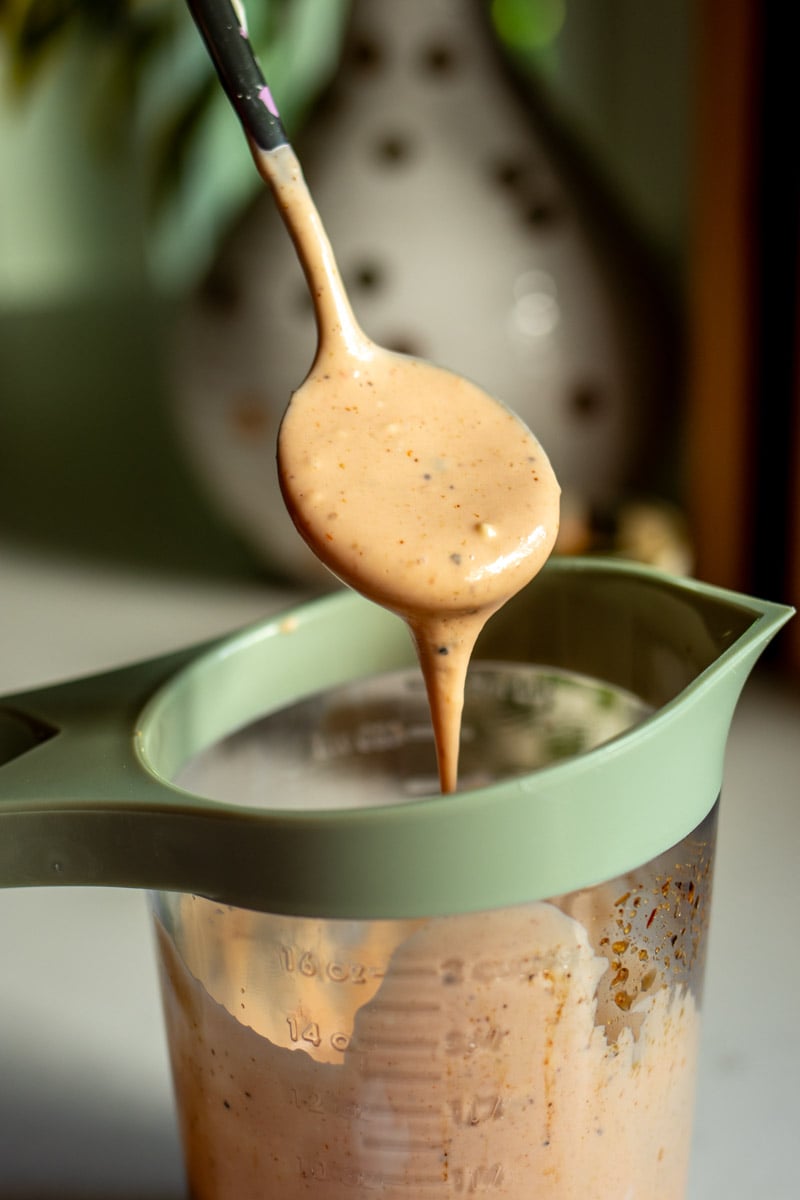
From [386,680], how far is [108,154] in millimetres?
676

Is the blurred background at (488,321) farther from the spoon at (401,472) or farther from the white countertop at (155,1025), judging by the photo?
A: the spoon at (401,472)

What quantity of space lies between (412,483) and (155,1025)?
218 mm

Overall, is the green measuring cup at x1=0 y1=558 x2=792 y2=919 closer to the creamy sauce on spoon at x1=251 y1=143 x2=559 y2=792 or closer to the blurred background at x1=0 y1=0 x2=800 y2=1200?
the creamy sauce on spoon at x1=251 y1=143 x2=559 y2=792

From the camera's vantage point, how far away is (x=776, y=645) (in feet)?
2.11

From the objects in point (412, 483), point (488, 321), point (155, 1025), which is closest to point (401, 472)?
point (412, 483)

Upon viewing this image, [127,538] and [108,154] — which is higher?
[108,154]

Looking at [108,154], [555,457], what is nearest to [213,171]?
[108,154]

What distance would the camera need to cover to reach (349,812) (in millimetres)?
249

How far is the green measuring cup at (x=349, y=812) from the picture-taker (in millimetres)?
252

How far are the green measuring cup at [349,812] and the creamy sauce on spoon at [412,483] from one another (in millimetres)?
51

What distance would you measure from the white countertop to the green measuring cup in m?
0.13

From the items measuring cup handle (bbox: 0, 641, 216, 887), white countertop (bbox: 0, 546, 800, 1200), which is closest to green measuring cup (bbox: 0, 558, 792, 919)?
measuring cup handle (bbox: 0, 641, 216, 887)

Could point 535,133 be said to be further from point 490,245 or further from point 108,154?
point 108,154

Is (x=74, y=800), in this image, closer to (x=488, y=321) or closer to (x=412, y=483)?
(x=412, y=483)
